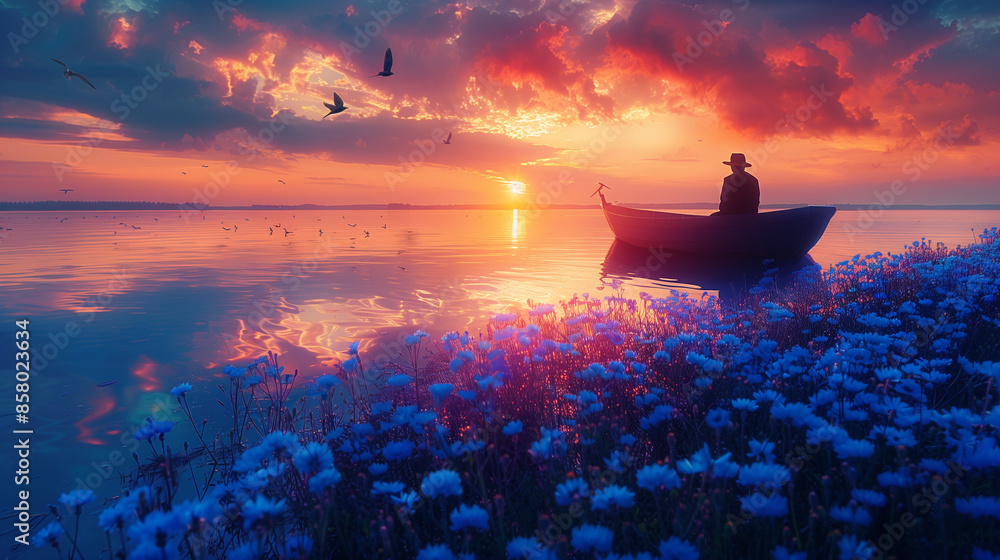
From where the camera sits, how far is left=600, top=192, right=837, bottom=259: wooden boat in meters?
14.0

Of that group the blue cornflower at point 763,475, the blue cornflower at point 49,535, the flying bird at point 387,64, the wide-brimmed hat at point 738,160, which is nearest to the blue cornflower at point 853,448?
the blue cornflower at point 763,475

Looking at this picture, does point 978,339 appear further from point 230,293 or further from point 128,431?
point 230,293

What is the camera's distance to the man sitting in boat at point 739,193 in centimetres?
1375

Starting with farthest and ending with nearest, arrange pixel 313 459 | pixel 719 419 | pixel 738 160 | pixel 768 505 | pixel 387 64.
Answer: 1. pixel 738 160
2. pixel 387 64
3. pixel 719 419
4. pixel 313 459
5. pixel 768 505

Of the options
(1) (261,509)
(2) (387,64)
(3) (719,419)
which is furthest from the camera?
(2) (387,64)

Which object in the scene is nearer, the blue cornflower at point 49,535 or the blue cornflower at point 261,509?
the blue cornflower at point 261,509

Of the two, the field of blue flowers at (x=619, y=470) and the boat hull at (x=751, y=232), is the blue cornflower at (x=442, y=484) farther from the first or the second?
the boat hull at (x=751, y=232)

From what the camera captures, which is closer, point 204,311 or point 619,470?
point 619,470

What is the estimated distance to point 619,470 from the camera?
1904 millimetres

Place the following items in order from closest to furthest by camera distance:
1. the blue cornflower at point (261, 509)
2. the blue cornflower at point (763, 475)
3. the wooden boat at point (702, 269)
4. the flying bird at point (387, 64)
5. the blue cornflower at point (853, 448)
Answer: the blue cornflower at point (261, 509) < the blue cornflower at point (763, 475) < the blue cornflower at point (853, 448) < the flying bird at point (387, 64) < the wooden boat at point (702, 269)

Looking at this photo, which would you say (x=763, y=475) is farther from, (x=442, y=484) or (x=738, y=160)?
(x=738, y=160)

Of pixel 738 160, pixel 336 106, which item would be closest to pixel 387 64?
pixel 336 106

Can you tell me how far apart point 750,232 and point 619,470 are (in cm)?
1465

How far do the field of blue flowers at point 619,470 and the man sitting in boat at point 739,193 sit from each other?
31.8ft
